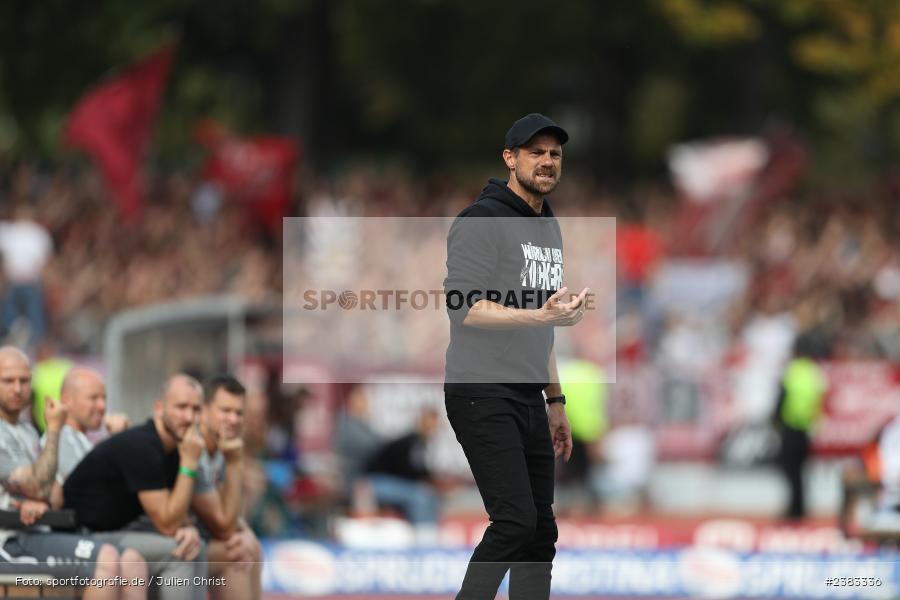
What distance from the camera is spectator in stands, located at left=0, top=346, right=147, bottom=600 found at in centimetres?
847

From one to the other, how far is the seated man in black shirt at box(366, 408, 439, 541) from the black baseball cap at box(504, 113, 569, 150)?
8.87 metres

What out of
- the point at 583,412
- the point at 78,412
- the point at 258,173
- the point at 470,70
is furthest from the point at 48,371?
the point at 470,70

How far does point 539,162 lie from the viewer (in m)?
7.59

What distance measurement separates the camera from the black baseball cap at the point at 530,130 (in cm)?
749

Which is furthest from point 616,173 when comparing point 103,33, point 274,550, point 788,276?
point 274,550

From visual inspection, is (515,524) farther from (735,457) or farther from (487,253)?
(735,457)

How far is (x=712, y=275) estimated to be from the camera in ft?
72.2

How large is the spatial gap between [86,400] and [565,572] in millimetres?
5162

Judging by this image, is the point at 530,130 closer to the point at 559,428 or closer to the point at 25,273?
the point at 559,428

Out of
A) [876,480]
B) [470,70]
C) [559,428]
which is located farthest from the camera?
[470,70]

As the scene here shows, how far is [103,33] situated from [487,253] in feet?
70.4

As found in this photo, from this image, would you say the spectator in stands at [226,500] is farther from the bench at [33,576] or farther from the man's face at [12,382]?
the man's face at [12,382]

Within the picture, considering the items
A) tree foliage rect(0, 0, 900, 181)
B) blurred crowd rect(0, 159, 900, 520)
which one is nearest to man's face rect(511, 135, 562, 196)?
blurred crowd rect(0, 159, 900, 520)

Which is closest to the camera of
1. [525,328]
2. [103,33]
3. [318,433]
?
[525,328]
